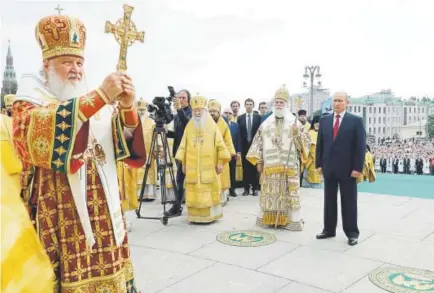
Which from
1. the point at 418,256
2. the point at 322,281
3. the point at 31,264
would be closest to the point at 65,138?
the point at 31,264

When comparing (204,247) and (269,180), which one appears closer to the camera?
(204,247)

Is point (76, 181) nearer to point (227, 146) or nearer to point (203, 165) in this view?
point (203, 165)

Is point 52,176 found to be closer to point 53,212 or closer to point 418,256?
point 53,212

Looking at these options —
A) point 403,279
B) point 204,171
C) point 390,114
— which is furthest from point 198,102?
point 390,114

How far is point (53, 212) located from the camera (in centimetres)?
217

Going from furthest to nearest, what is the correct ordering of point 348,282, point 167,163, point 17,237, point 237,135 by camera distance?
point 237,135 < point 167,163 < point 348,282 < point 17,237

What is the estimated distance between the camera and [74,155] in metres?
1.99

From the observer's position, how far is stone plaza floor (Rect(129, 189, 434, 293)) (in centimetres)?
406

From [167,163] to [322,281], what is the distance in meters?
3.06

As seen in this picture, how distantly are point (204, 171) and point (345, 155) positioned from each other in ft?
6.87

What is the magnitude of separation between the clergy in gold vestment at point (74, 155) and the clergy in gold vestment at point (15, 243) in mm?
266

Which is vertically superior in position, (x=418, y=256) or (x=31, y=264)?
(x=31, y=264)

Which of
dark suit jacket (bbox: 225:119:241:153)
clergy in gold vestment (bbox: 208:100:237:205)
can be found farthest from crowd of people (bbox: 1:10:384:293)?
dark suit jacket (bbox: 225:119:241:153)

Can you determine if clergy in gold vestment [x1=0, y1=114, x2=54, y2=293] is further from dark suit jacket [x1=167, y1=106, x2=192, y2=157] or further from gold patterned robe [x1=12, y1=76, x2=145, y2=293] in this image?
dark suit jacket [x1=167, y1=106, x2=192, y2=157]
